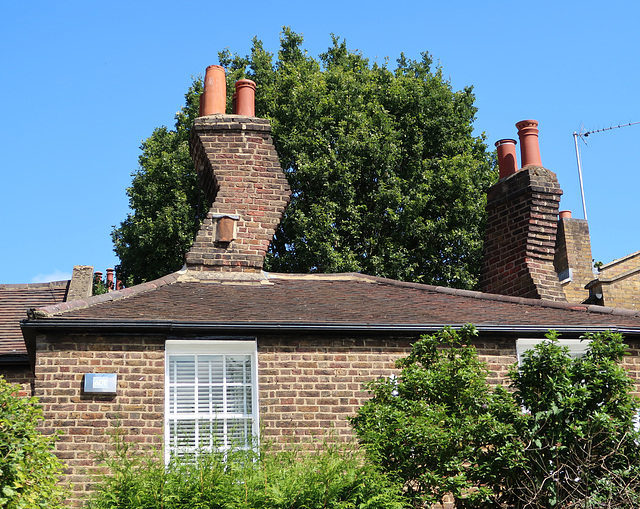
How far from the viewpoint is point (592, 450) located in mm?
9164

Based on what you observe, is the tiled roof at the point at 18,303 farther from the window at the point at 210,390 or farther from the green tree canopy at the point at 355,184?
the green tree canopy at the point at 355,184

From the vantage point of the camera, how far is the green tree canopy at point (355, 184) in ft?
83.3

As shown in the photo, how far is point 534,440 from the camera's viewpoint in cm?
907

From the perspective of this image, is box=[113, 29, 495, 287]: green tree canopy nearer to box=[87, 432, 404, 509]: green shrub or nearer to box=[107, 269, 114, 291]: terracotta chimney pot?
box=[107, 269, 114, 291]: terracotta chimney pot

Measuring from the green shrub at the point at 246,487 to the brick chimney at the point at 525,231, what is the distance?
675 cm

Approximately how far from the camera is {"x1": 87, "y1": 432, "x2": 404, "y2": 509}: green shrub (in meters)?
8.17

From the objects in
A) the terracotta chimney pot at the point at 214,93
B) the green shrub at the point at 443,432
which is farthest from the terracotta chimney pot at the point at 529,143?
the green shrub at the point at 443,432

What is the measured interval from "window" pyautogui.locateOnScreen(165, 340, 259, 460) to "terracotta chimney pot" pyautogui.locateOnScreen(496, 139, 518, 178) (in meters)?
6.96

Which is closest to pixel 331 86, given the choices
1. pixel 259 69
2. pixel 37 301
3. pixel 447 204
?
pixel 259 69

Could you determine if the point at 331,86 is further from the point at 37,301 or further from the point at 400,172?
the point at 37,301

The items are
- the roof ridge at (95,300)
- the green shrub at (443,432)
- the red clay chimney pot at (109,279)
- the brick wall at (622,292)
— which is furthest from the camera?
the red clay chimney pot at (109,279)

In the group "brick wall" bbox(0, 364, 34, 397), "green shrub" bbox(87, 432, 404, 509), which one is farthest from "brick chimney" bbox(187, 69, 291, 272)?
"green shrub" bbox(87, 432, 404, 509)

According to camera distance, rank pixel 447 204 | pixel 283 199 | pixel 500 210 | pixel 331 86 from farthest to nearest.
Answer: pixel 331 86 < pixel 447 204 < pixel 500 210 < pixel 283 199

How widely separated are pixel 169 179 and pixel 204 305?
1594 cm
